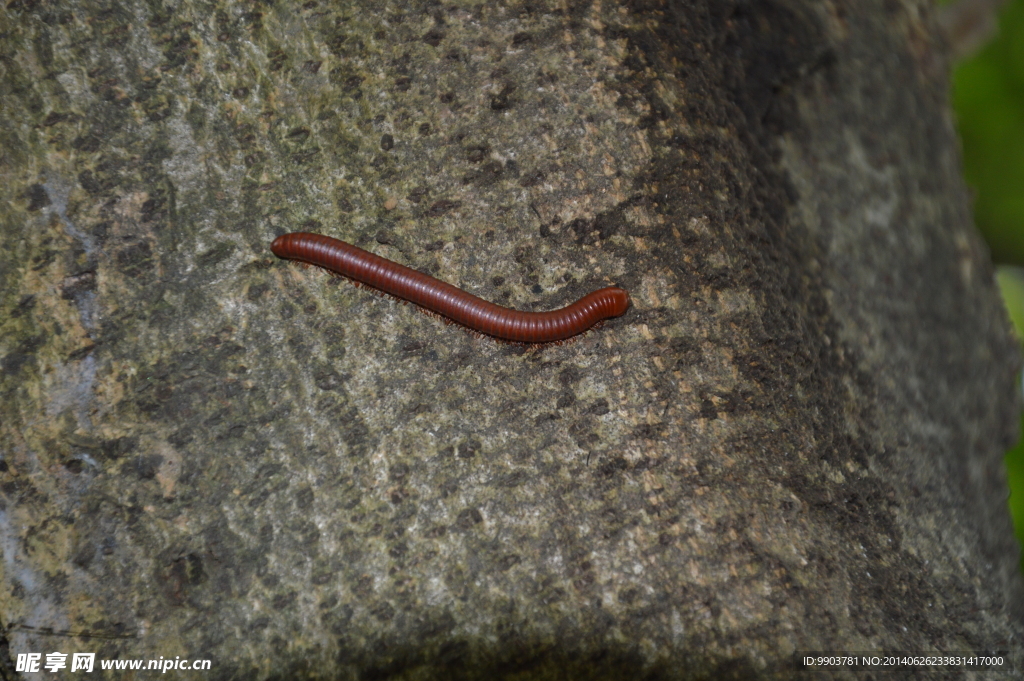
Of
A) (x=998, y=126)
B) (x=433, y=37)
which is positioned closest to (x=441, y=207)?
(x=433, y=37)

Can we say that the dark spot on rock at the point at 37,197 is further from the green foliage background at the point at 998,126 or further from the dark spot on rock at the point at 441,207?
the green foliage background at the point at 998,126

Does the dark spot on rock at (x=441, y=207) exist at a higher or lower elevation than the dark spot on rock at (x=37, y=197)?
lower

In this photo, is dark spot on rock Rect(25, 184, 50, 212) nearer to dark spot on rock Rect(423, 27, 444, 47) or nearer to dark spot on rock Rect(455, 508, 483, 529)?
dark spot on rock Rect(423, 27, 444, 47)

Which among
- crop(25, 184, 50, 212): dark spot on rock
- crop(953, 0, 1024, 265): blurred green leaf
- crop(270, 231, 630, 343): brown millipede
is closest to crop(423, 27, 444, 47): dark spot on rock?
crop(270, 231, 630, 343): brown millipede

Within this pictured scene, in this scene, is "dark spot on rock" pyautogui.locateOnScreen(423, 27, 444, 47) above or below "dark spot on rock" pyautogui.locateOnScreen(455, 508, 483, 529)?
above

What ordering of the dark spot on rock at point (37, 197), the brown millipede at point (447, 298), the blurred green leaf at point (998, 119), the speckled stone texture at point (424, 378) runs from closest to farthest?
1. the speckled stone texture at point (424, 378)
2. the dark spot on rock at point (37, 197)
3. the brown millipede at point (447, 298)
4. the blurred green leaf at point (998, 119)

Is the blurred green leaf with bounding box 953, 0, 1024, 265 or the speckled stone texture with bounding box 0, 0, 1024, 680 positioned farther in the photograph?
the blurred green leaf with bounding box 953, 0, 1024, 265

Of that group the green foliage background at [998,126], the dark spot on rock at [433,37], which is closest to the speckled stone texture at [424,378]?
the dark spot on rock at [433,37]
